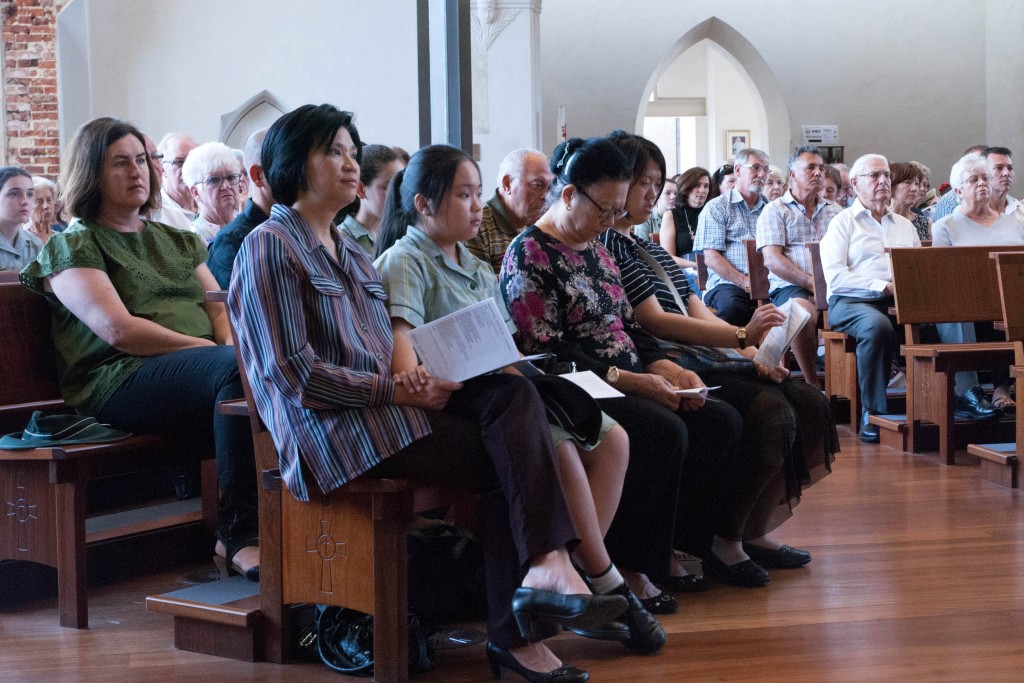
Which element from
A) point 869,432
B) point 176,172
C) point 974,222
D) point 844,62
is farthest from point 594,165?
point 844,62

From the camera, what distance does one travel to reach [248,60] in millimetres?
10664

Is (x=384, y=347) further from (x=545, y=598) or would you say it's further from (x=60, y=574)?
(x=60, y=574)

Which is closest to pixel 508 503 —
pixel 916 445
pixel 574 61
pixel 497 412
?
pixel 497 412

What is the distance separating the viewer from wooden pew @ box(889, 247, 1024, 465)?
4.99m

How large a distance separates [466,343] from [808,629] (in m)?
1.07

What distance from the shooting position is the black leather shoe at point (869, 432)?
5.35 metres

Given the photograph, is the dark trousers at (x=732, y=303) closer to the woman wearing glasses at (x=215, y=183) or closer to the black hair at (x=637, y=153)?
the woman wearing glasses at (x=215, y=183)

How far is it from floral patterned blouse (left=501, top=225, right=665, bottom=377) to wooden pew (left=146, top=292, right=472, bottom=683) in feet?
2.07

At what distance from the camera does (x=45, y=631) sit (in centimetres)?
275

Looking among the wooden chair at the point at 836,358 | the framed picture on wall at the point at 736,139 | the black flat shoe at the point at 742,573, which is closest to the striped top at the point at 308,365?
the black flat shoe at the point at 742,573

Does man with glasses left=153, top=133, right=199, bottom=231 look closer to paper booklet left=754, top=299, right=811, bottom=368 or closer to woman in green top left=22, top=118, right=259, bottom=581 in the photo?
woman in green top left=22, top=118, right=259, bottom=581

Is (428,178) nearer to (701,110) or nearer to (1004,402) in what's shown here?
(1004,402)

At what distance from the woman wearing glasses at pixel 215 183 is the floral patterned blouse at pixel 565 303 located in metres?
1.73

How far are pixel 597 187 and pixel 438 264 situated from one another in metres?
0.52
